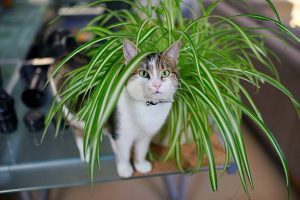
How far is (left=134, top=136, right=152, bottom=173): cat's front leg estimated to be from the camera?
0.85 m

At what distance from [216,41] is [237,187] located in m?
0.45

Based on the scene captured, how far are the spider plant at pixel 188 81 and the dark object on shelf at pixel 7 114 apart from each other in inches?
10.7

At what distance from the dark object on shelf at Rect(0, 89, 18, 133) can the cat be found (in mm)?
234

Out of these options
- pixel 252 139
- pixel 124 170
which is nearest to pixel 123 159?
pixel 124 170

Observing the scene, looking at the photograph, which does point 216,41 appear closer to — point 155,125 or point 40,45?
point 155,125

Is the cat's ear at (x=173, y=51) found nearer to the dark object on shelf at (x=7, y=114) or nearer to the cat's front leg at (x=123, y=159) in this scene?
the cat's front leg at (x=123, y=159)

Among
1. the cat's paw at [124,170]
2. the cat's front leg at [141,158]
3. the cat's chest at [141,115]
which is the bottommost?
the cat's paw at [124,170]

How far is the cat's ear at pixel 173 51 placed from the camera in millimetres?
633

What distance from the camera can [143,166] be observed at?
0.87 m

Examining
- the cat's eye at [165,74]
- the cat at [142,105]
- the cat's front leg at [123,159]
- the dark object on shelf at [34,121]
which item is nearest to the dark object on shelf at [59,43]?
the dark object on shelf at [34,121]

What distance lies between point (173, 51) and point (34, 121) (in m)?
0.59

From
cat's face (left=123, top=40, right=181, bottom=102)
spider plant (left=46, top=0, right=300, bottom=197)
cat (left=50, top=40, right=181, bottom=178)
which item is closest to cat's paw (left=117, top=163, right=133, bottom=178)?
cat (left=50, top=40, right=181, bottom=178)

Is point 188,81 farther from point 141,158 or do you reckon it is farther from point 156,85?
point 141,158

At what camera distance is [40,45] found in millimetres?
1516
